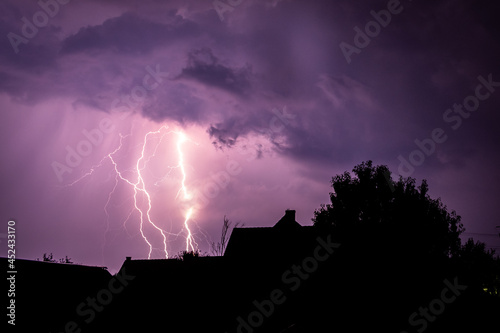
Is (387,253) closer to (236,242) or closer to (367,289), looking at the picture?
(367,289)

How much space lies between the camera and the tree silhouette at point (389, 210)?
37.7 meters

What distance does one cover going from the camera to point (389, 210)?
128 ft

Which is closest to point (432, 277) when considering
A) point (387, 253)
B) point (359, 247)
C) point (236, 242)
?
point (387, 253)

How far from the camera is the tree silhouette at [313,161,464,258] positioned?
37.7 meters

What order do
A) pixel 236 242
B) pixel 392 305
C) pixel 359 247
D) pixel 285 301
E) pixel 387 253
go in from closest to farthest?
pixel 392 305 < pixel 387 253 < pixel 359 247 < pixel 285 301 < pixel 236 242

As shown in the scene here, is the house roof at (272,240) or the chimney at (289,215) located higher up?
the chimney at (289,215)

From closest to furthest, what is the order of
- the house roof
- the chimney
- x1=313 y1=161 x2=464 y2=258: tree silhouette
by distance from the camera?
1. the house roof
2. the chimney
3. x1=313 y1=161 x2=464 y2=258: tree silhouette

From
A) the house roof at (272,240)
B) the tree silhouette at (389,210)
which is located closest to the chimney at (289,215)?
the house roof at (272,240)

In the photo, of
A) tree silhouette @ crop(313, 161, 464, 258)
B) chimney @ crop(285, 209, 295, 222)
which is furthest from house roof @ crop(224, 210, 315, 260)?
tree silhouette @ crop(313, 161, 464, 258)

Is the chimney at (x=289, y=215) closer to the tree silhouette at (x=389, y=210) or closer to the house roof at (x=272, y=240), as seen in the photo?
the house roof at (x=272, y=240)

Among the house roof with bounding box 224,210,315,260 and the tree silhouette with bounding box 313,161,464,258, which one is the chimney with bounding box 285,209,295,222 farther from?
the tree silhouette with bounding box 313,161,464,258

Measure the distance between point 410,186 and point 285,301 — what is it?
27687mm

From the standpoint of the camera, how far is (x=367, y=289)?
1297 centimetres

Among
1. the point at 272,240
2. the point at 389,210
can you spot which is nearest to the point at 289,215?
the point at 272,240
